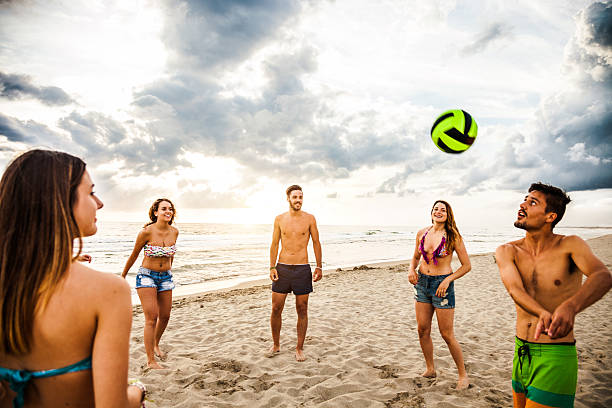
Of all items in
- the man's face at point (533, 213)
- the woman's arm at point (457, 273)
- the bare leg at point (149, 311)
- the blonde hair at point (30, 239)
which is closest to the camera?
the blonde hair at point (30, 239)

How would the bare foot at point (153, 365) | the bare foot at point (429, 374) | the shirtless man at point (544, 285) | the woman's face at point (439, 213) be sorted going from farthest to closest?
the bare foot at point (153, 365) < the bare foot at point (429, 374) < the woman's face at point (439, 213) < the shirtless man at point (544, 285)

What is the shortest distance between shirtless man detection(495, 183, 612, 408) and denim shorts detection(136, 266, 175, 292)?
4420 mm

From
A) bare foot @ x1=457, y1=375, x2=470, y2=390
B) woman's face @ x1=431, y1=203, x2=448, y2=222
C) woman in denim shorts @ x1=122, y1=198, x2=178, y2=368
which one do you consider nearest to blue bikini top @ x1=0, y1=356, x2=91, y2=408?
woman in denim shorts @ x1=122, y1=198, x2=178, y2=368

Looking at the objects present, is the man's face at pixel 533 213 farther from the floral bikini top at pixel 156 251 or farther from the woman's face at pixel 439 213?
the floral bikini top at pixel 156 251

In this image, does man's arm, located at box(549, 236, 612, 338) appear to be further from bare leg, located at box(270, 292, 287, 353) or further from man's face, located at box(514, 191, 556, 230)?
bare leg, located at box(270, 292, 287, 353)

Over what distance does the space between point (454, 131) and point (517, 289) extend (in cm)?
339

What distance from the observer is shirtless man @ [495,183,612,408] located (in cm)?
234

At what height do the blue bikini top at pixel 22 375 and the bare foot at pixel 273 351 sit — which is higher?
the blue bikini top at pixel 22 375

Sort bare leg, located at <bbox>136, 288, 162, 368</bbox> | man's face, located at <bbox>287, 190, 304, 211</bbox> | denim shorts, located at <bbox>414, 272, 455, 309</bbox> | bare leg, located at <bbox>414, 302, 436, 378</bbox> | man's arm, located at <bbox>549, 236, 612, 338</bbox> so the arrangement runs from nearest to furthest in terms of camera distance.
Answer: man's arm, located at <bbox>549, 236, 612, 338</bbox>
denim shorts, located at <bbox>414, 272, 455, 309</bbox>
bare leg, located at <bbox>414, 302, 436, 378</bbox>
bare leg, located at <bbox>136, 288, 162, 368</bbox>
man's face, located at <bbox>287, 190, 304, 211</bbox>

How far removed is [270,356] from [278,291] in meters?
1.11

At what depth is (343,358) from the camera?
5297 millimetres

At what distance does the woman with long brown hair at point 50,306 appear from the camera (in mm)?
1173

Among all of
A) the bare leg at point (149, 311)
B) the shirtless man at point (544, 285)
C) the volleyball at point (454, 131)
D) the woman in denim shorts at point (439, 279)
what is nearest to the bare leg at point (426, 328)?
the woman in denim shorts at point (439, 279)

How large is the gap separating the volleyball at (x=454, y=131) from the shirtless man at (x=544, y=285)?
272 cm
